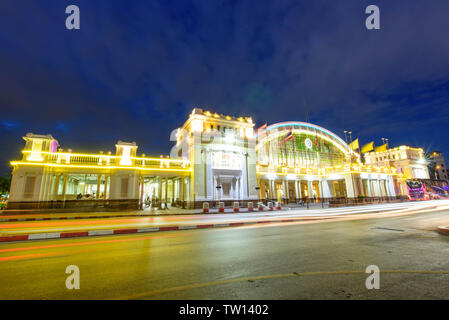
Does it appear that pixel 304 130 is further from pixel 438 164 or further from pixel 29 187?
pixel 438 164

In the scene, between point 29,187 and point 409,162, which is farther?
point 409,162

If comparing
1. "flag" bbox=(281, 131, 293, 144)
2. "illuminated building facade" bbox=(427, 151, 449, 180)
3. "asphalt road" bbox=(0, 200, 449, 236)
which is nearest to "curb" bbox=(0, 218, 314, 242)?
"asphalt road" bbox=(0, 200, 449, 236)

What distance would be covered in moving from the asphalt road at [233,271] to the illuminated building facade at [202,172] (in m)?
23.5

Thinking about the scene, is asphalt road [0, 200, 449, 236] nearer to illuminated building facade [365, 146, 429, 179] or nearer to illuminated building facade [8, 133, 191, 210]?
illuminated building facade [8, 133, 191, 210]

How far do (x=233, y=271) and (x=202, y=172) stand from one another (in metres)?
28.5

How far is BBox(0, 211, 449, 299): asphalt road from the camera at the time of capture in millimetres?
3411

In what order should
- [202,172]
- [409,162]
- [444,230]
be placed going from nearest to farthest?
[444,230] < [202,172] < [409,162]

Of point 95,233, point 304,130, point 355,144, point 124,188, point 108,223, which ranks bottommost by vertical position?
point 95,233

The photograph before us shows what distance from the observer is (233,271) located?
4500mm

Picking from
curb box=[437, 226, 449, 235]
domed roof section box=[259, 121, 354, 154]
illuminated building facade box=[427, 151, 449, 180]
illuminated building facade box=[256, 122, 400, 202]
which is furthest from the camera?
illuminated building facade box=[427, 151, 449, 180]

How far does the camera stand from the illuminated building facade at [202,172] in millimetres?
26016

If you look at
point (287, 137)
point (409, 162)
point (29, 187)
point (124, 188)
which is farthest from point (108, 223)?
point (409, 162)

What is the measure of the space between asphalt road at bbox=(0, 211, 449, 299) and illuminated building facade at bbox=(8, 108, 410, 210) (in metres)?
23.5
